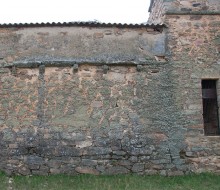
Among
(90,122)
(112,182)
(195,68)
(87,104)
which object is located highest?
(195,68)

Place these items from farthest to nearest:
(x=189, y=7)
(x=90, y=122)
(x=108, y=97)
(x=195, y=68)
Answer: (x=189, y=7)
(x=195, y=68)
(x=108, y=97)
(x=90, y=122)

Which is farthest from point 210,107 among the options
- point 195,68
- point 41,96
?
point 41,96

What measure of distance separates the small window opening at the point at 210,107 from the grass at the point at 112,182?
1.34 m

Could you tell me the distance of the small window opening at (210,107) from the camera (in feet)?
27.9

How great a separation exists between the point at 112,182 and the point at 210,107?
10.7 feet

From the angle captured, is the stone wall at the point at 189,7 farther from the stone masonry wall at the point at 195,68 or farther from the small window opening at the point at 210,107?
the small window opening at the point at 210,107

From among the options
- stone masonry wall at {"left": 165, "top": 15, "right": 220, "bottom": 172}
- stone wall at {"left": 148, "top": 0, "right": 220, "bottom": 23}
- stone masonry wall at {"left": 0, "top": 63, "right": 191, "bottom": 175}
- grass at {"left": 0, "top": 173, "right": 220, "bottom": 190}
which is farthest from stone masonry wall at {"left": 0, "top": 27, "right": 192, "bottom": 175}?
stone wall at {"left": 148, "top": 0, "right": 220, "bottom": 23}

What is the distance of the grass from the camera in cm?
703

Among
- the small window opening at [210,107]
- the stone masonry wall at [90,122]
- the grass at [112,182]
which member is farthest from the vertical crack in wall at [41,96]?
the small window opening at [210,107]

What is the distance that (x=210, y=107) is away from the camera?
879 centimetres

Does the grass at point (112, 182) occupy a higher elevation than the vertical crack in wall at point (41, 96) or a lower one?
lower

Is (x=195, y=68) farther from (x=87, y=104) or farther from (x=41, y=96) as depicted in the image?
(x=41, y=96)

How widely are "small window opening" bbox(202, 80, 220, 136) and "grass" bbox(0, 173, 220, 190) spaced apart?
52.6 inches

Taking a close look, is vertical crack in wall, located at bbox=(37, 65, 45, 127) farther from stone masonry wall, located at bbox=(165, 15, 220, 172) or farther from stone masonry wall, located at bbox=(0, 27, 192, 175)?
stone masonry wall, located at bbox=(165, 15, 220, 172)
